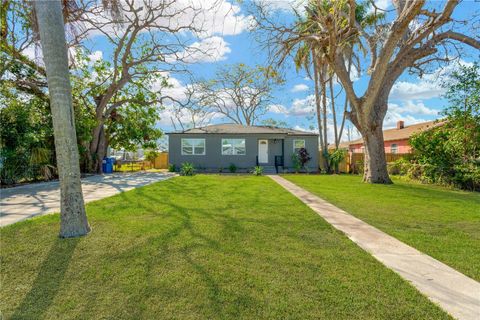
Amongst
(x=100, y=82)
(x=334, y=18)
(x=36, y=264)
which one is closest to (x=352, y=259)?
(x=36, y=264)

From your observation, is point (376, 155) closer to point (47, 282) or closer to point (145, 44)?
point (47, 282)

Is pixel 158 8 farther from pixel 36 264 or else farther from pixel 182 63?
pixel 36 264

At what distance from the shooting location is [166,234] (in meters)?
3.93

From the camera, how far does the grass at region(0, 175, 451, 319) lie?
6.82ft

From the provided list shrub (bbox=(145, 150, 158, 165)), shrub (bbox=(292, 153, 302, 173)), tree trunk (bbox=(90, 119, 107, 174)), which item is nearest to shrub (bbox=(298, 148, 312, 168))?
shrub (bbox=(292, 153, 302, 173))

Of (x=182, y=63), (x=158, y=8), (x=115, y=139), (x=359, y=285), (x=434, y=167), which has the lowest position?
(x=359, y=285)

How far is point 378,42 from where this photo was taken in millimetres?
10398

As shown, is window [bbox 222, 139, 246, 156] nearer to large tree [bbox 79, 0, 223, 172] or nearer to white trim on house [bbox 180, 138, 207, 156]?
white trim on house [bbox 180, 138, 207, 156]

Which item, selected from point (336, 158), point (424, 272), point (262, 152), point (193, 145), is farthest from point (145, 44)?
point (424, 272)

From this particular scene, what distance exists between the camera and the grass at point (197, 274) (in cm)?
208

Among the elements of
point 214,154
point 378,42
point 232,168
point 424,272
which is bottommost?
point 424,272

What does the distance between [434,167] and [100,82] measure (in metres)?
19.6

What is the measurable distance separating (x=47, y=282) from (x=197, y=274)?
148 centimetres

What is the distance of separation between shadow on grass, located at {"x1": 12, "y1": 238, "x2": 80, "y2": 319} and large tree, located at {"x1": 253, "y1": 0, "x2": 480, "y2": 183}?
29.3ft
